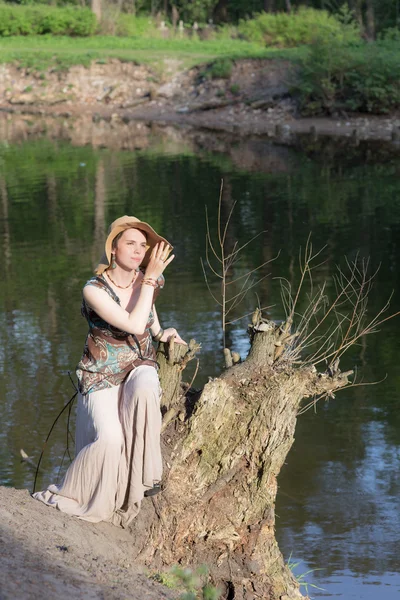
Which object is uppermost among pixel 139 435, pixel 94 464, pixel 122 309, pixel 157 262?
pixel 157 262

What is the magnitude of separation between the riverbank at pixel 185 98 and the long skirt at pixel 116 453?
25578 millimetres

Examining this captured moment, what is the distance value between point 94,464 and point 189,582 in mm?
761

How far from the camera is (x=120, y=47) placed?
41.1 m

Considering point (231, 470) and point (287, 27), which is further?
point (287, 27)

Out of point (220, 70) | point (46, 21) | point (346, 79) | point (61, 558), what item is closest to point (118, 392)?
point (61, 558)

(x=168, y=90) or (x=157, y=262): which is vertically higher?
(x=157, y=262)

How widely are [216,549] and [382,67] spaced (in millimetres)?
28333

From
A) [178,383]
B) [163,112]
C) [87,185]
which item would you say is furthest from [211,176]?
[178,383]

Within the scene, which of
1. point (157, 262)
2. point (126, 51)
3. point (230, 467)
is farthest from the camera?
point (126, 51)

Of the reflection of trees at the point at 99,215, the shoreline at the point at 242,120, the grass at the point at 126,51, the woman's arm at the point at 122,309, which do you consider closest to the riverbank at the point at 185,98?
the shoreline at the point at 242,120

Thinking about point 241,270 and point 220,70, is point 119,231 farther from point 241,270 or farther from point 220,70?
point 220,70

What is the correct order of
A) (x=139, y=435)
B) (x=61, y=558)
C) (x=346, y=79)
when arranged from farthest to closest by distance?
(x=346, y=79), (x=139, y=435), (x=61, y=558)

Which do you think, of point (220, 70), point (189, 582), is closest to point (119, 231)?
point (189, 582)

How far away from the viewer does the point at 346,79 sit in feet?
107
